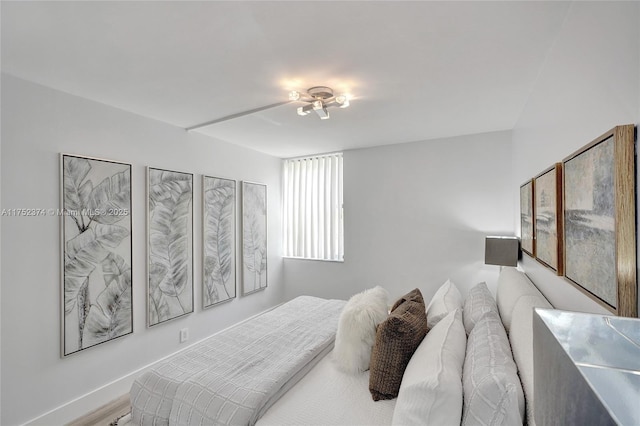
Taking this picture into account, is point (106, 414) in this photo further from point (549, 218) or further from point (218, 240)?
point (549, 218)

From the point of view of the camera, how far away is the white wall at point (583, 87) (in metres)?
0.91

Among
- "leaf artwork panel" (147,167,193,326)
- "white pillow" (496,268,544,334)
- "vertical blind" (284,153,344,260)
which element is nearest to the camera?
"white pillow" (496,268,544,334)

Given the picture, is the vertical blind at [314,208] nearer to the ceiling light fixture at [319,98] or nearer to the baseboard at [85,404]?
the ceiling light fixture at [319,98]

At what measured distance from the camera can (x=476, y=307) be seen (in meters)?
1.89

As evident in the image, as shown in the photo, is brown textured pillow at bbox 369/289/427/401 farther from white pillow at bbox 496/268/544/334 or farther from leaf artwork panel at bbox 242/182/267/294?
leaf artwork panel at bbox 242/182/267/294

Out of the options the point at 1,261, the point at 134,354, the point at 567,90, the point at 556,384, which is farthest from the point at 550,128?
the point at 134,354

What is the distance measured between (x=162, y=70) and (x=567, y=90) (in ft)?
7.70

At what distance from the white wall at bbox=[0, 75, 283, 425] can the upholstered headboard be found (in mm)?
2937

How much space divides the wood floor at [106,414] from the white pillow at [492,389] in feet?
8.61

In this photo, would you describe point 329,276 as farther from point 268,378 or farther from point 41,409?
point 41,409

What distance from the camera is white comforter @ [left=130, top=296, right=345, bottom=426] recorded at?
150cm

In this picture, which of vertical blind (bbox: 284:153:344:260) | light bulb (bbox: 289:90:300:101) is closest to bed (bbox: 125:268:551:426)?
light bulb (bbox: 289:90:300:101)

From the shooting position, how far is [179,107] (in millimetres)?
2615

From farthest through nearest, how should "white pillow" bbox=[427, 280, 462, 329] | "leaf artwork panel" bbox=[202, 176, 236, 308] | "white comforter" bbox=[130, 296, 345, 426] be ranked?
"leaf artwork panel" bbox=[202, 176, 236, 308] → "white pillow" bbox=[427, 280, 462, 329] → "white comforter" bbox=[130, 296, 345, 426]
